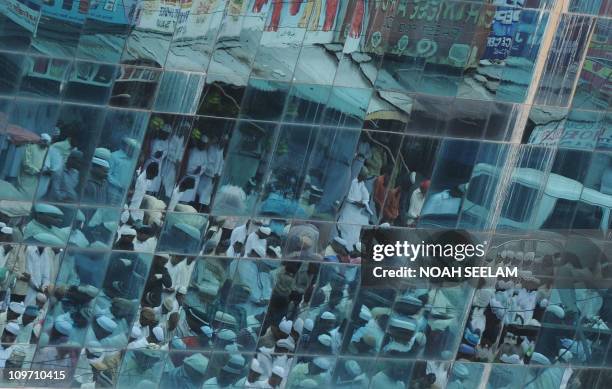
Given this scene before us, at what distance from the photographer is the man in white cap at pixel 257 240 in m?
17.1

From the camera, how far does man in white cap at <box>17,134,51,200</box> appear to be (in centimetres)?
1619

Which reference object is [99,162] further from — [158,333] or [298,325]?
[298,325]

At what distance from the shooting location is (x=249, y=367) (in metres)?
17.6

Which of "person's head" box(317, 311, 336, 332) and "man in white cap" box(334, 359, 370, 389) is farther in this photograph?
"man in white cap" box(334, 359, 370, 389)

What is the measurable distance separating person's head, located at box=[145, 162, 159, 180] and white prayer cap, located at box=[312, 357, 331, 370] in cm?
281

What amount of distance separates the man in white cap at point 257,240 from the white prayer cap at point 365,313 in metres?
1.35

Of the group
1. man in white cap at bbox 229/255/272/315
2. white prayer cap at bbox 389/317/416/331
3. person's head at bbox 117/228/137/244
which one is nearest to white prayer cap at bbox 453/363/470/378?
white prayer cap at bbox 389/317/416/331

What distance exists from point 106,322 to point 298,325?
2.05 meters

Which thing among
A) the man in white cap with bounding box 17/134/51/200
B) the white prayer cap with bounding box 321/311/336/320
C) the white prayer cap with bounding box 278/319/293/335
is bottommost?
the white prayer cap with bounding box 278/319/293/335

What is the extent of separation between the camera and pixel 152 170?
16.6m

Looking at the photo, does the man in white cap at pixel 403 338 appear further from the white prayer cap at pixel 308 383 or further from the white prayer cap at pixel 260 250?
the white prayer cap at pixel 260 250

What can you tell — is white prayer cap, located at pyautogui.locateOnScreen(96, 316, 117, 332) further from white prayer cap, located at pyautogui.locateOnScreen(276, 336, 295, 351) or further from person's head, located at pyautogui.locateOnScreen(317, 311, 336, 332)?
person's head, located at pyautogui.locateOnScreen(317, 311, 336, 332)

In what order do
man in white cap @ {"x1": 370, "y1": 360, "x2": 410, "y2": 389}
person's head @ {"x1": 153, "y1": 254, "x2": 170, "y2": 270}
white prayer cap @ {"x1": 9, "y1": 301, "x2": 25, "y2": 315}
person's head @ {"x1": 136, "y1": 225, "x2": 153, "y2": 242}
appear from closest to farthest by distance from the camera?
white prayer cap @ {"x1": 9, "y1": 301, "x2": 25, "y2": 315}
person's head @ {"x1": 136, "y1": 225, "x2": 153, "y2": 242}
person's head @ {"x1": 153, "y1": 254, "x2": 170, "y2": 270}
man in white cap @ {"x1": 370, "y1": 360, "x2": 410, "y2": 389}

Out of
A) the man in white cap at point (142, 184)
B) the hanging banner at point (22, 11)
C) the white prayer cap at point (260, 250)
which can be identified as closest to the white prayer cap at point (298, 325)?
the white prayer cap at point (260, 250)
